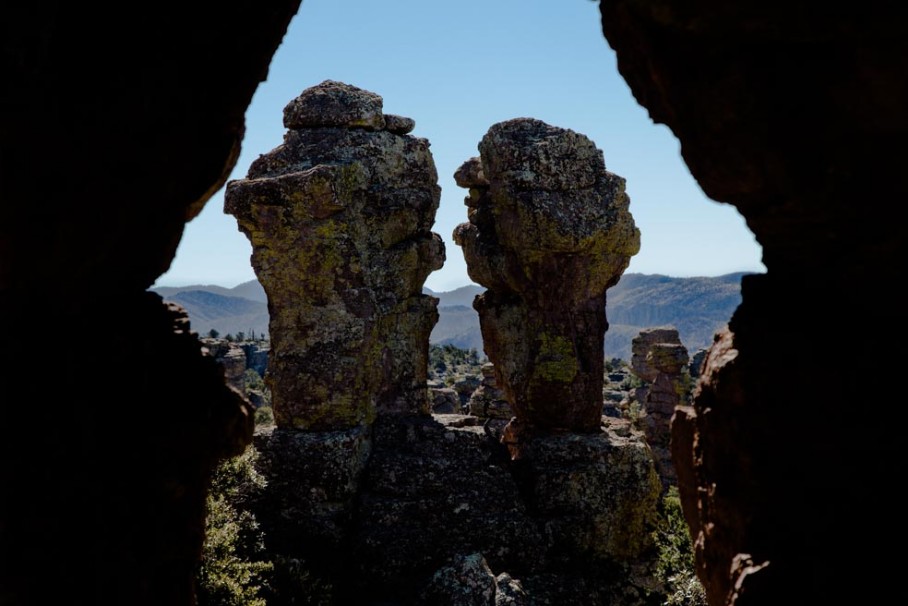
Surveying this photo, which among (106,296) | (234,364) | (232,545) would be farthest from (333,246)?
(234,364)

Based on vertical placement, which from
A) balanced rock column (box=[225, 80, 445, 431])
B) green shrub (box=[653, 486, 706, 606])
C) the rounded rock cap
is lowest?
green shrub (box=[653, 486, 706, 606])

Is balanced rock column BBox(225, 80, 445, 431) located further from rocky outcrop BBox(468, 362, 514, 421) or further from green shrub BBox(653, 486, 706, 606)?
rocky outcrop BBox(468, 362, 514, 421)

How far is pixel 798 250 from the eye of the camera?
6.71 metres

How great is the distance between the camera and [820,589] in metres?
5.95

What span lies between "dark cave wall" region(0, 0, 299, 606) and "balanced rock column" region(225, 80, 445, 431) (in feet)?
34.7

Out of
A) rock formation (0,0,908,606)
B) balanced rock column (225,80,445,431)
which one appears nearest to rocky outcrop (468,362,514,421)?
balanced rock column (225,80,445,431)

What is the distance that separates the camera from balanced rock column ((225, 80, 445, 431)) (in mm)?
18297

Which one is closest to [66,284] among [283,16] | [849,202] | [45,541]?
[45,541]

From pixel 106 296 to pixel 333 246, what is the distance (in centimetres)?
1115

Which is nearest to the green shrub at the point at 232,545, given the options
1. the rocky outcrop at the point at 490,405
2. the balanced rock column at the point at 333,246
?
the balanced rock column at the point at 333,246

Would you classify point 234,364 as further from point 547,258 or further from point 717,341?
point 717,341

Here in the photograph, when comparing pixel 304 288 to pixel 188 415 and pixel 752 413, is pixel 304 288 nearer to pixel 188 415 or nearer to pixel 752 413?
pixel 188 415

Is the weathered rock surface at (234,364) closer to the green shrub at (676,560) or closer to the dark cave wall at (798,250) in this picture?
the green shrub at (676,560)

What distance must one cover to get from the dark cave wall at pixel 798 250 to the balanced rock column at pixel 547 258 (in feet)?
40.4
